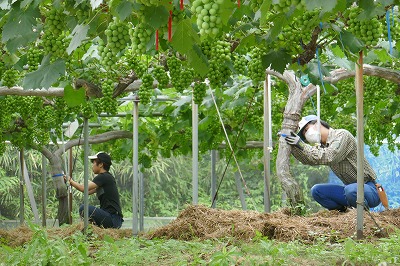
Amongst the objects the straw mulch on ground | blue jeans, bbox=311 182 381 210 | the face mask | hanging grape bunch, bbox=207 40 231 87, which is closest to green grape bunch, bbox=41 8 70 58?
hanging grape bunch, bbox=207 40 231 87

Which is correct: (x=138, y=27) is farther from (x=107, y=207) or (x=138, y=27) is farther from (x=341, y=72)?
(x=107, y=207)

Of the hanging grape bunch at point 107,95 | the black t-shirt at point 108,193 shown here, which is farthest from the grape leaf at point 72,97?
the black t-shirt at point 108,193

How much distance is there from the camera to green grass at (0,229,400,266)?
4.45 metres

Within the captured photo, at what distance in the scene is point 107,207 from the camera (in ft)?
33.0

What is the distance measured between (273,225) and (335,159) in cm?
132

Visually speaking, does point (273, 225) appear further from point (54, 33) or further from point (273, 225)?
point (54, 33)

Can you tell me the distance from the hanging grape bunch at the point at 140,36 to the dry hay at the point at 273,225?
2.78 metres

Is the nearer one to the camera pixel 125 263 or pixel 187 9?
pixel 187 9

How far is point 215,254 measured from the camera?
442 centimetres

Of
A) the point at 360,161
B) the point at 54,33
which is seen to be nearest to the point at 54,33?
the point at 54,33

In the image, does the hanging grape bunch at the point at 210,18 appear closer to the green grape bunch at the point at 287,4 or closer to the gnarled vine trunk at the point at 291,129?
the green grape bunch at the point at 287,4

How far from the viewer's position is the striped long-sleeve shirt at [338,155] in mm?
7113

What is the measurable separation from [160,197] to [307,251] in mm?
18094

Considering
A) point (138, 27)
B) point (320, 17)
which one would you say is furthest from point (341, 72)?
point (138, 27)
